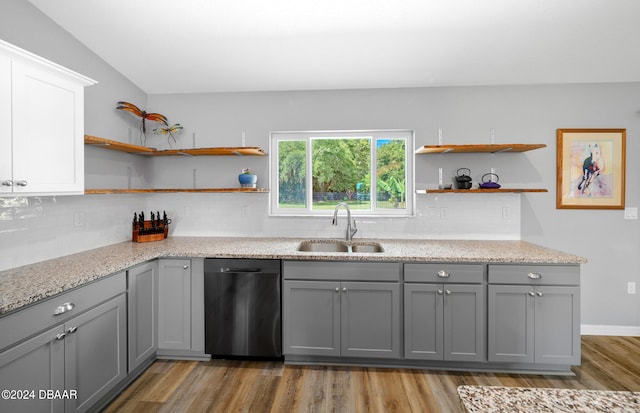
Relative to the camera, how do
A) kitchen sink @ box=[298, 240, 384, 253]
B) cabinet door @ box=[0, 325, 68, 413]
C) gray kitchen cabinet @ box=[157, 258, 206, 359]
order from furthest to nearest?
kitchen sink @ box=[298, 240, 384, 253]
gray kitchen cabinet @ box=[157, 258, 206, 359]
cabinet door @ box=[0, 325, 68, 413]

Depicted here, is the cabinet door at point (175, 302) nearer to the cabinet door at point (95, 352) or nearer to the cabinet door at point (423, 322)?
the cabinet door at point (95, 352)

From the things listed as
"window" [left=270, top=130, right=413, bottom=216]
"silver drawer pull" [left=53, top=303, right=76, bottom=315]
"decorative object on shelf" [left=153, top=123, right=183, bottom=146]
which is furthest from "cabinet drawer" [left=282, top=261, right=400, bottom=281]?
"decorative object on shelf" [left=153, top=123, right=183, bottom=146]

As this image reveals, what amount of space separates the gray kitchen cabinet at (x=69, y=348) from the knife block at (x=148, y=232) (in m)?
0.93

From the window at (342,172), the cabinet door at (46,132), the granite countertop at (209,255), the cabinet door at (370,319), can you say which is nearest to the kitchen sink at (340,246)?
the granite countertop at (209,255)

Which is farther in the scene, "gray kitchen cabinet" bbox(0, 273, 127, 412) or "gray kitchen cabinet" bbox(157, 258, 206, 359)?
"gray kitchen cabinet" bbox(157, 258, 206, 359)

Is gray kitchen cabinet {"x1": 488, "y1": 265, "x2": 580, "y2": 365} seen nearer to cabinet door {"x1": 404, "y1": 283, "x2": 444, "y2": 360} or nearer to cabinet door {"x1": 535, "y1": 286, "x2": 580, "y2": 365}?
cabinet door {"x1": 535, "y1": 286, "x2": 580, "y2": 365}

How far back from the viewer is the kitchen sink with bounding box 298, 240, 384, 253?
3016 millimetres

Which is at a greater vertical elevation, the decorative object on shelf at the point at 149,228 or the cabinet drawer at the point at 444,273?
the decorative object on shelf at the point at 149,228

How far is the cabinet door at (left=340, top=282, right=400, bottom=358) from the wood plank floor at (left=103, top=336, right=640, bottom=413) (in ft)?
0.57

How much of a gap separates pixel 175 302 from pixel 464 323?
7.24 ft

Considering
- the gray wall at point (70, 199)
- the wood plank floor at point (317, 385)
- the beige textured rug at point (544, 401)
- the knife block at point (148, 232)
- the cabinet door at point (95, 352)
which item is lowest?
the wood plank floor at point (317, 385)

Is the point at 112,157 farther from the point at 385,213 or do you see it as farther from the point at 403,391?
the point at 403,391

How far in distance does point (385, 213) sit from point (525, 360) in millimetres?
1614

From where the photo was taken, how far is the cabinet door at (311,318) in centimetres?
248
